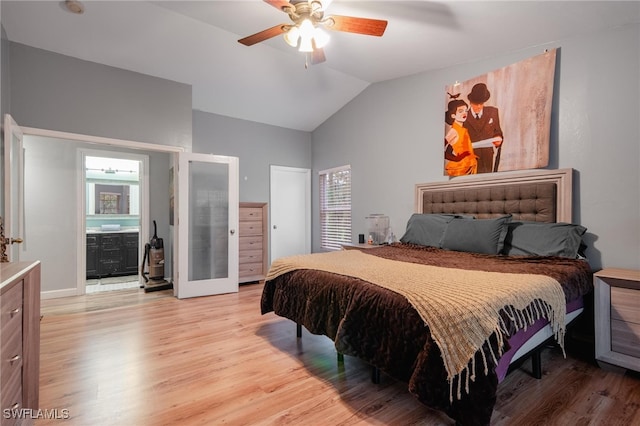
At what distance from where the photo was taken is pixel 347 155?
206 inches

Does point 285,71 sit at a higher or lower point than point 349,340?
higher

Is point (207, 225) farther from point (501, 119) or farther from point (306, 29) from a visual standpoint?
point (501, 119)

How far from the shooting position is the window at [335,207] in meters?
5.30

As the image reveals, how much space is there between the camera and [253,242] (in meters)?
4.88

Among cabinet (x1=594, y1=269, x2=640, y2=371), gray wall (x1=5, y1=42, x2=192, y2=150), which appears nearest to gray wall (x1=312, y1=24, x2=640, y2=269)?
cabinet (x1=594, y1=269, x2=640, y2=371)

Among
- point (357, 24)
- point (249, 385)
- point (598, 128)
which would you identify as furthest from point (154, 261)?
point (598, 128)

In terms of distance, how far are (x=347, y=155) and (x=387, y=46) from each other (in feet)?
6.79

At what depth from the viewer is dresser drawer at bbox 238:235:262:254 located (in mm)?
4750

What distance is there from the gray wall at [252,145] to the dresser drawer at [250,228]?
2.10 feet

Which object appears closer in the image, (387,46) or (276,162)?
(387,46)

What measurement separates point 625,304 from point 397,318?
183cm

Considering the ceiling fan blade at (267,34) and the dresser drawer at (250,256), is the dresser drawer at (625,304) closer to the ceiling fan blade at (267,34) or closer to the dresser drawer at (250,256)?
the ceiling fan blade at (267,34)

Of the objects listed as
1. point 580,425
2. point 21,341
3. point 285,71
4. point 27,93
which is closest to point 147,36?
point 27,93

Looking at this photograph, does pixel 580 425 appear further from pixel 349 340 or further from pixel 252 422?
pixel 252 422
